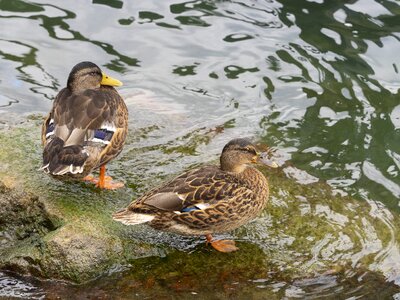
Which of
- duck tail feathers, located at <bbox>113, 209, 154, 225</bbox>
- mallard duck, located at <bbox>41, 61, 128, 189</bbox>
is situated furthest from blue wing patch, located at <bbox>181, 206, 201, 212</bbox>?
mallard duck, located at <bbox>41, 61, 128, 189</bbox>

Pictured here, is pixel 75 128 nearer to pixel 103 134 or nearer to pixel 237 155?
pixel 103 134

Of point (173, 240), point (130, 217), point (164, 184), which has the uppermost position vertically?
point (164, 184)

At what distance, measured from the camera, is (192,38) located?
32.1 ft

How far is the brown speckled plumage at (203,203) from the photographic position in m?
5.62

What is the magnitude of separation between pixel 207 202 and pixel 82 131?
3.93ft

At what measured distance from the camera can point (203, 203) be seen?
568cm

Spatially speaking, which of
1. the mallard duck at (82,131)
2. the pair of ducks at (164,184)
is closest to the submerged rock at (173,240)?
the pair of ducks at (164,184)

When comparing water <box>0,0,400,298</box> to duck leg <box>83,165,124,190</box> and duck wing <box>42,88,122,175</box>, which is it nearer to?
duck leg <box>83,165,124,190</box>

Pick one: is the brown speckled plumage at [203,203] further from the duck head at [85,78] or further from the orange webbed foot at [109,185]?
the duck head at [85,78]

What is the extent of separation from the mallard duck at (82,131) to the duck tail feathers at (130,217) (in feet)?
1.78

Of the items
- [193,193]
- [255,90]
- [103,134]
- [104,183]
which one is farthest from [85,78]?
[255,90]

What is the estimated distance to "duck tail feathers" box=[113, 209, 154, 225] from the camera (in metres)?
5.55


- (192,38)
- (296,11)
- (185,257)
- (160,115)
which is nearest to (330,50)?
(296,11)

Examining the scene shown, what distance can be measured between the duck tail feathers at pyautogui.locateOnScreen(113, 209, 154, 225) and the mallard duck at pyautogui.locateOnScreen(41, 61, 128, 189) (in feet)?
1.78
